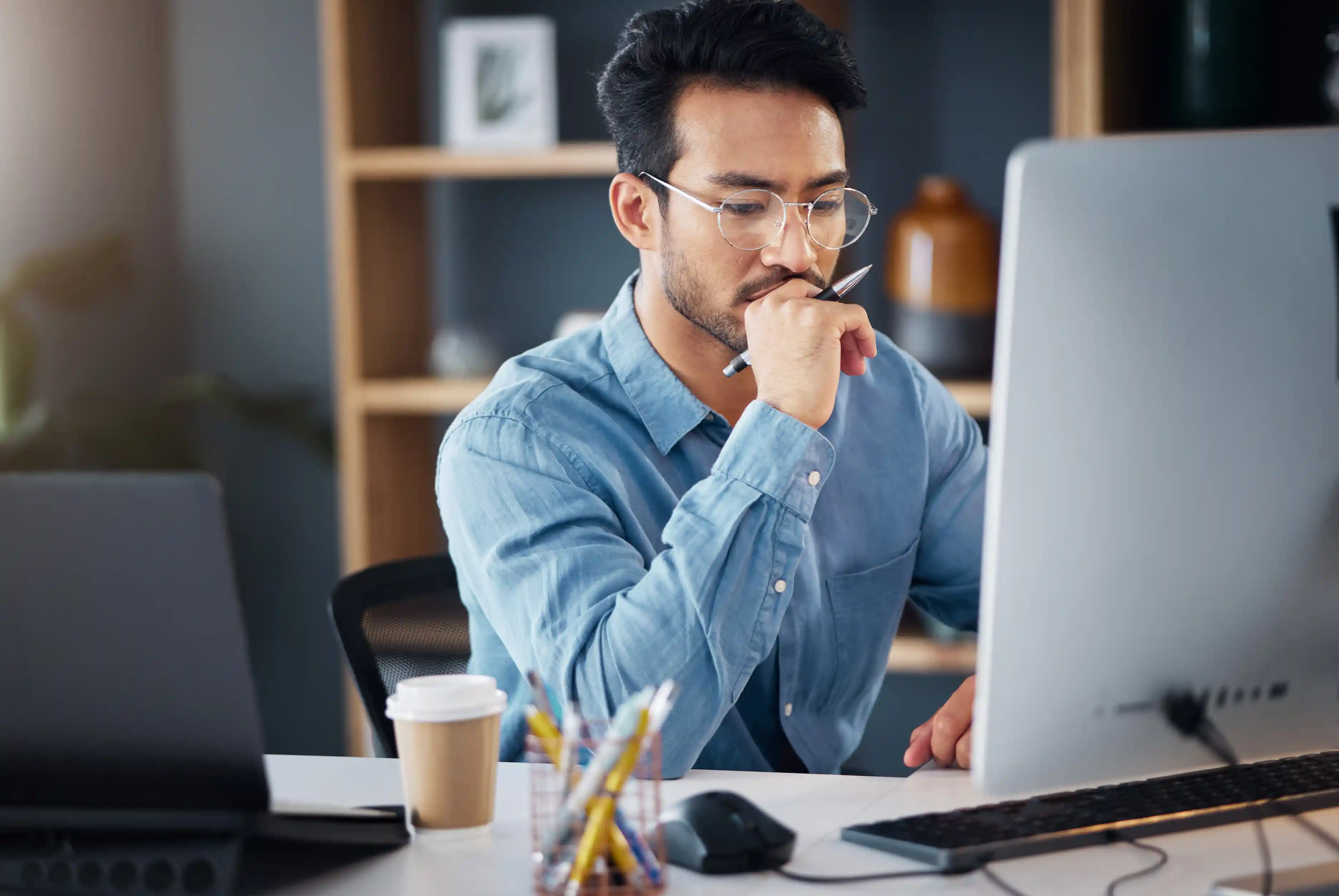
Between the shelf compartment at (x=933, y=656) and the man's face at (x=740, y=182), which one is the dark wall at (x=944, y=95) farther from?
the man's face at (x=740, y=182)

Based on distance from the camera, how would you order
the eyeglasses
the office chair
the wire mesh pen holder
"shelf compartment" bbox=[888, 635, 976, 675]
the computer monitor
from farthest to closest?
"shelf compartment" bbox=[888, 635, 976, 675] → the eyeglasses → the office chair → the wire mesh pen holder → the computer monitor

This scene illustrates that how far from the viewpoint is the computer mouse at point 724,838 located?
Answer: 0.90 meters

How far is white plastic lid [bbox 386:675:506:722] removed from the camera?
3.21 ft

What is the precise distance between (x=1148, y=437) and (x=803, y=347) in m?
0.58

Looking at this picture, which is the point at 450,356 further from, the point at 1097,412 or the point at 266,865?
the point at 1097,412

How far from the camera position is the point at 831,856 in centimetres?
94

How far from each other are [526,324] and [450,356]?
261 millimetres

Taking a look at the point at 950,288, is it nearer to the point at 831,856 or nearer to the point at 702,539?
the point at 702,539

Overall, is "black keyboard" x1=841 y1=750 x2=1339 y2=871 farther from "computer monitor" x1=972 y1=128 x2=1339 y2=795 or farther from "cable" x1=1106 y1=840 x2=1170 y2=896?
"computer monitor" x1=972 y1=128 x2=1339 y2=795

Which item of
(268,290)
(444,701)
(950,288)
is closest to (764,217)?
(444,701)

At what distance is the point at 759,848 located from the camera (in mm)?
911

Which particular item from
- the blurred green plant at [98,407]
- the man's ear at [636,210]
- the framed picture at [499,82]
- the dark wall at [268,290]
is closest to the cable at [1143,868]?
the man's ear at [636,210]

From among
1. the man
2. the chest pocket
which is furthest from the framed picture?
the chest pocket

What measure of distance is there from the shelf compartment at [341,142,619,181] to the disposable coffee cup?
1.82m
